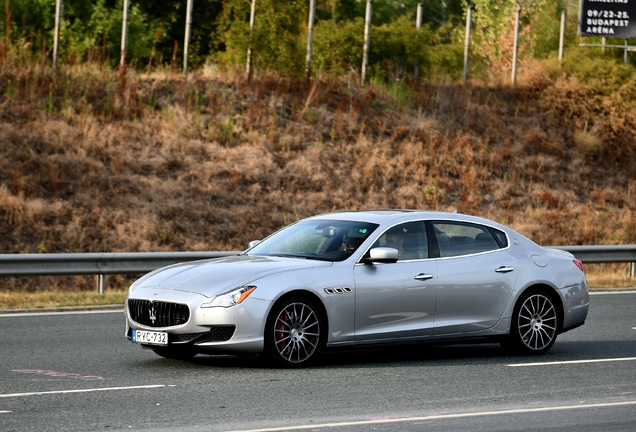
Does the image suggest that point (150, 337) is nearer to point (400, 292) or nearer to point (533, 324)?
point (400, 292)

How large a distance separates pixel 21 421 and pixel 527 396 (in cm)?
397

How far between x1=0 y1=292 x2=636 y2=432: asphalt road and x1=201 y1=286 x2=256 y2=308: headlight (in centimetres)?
63

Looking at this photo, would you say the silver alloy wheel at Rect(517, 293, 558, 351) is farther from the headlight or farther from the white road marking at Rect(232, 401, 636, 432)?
the headlight

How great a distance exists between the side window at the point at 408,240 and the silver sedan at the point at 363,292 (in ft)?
0.03

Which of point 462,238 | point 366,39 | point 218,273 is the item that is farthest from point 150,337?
point 366,39

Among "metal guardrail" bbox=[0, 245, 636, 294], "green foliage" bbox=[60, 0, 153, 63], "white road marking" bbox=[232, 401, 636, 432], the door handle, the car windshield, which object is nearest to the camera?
"white road marking" bbox=[232, 401, 636, 432]

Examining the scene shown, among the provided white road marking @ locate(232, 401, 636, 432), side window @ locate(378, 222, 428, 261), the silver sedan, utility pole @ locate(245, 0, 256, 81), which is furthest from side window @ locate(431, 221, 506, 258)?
utility pole @ locate(245, 0, 256, 81)

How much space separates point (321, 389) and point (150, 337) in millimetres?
1802

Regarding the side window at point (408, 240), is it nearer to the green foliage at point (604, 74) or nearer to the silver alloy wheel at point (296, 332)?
the silver alloy wheel at point (296, 332)

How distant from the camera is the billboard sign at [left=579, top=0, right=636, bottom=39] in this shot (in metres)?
33.6

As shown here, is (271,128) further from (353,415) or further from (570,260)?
(353,415)

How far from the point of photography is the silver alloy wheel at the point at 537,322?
11.4 metres

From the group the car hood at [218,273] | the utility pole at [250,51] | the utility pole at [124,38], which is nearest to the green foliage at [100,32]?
the utility pole at [124,38]

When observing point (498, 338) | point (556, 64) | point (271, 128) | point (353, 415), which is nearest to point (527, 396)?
point (353, 415)
